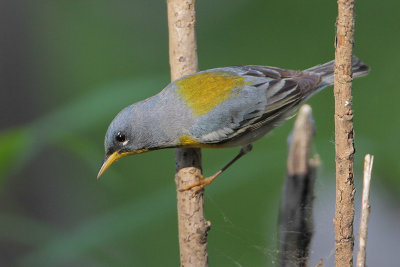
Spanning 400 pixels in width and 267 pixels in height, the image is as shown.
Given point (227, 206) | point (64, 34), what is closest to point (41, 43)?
point (64, 34)

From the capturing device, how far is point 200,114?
319cm

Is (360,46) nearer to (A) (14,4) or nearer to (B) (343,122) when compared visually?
(A) (14,4)

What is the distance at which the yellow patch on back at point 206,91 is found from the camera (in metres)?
3.16

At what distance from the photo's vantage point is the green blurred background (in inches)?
116

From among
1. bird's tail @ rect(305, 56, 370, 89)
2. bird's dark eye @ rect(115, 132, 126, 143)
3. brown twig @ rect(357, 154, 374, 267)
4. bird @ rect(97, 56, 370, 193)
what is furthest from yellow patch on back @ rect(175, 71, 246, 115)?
brown twig @ rect(357, 154, 374, 267)

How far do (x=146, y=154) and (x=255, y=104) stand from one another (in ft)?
12.6

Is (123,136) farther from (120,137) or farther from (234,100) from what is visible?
(234,100)

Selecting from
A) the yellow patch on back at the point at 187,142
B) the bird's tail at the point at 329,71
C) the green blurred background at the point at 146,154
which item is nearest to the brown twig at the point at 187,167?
the yellow patch on back at the point at 187,142

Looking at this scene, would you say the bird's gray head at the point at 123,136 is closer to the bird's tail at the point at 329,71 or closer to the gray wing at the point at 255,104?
the gray wing at the point at 255,104

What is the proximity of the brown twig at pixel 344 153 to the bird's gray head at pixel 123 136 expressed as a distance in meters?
1.48

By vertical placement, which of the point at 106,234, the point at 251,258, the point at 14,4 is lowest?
the point at 251,258

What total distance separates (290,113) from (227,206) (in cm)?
212

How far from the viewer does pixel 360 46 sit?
6.72 metres

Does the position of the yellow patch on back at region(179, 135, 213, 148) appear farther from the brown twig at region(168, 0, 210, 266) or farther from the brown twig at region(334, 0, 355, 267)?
the brown twig at region(334, 0, 355, 267)
